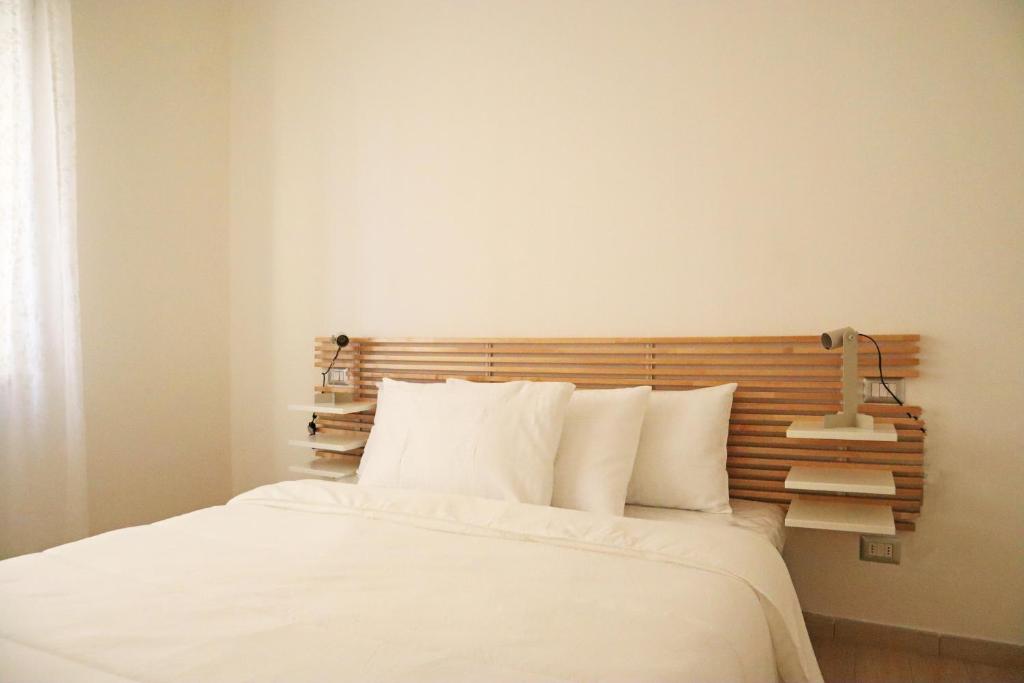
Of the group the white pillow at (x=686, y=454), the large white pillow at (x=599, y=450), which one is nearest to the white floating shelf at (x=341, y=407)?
the large white pillow at (x=599, y=450)

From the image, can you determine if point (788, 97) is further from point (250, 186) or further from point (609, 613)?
point (250, 186)

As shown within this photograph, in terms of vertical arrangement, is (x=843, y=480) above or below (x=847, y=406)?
below

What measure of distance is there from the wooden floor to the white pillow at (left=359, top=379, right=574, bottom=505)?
1.13 meters

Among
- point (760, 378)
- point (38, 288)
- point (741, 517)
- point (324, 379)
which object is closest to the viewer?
point (741, 517)

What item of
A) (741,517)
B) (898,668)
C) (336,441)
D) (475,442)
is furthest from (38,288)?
(898,668)

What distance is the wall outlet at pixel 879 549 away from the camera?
2.46 metres

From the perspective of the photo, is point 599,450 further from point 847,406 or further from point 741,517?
point 847,406

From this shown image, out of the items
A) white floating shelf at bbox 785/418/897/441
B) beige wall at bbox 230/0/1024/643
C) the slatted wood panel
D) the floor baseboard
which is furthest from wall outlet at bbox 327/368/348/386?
the floor baseboard

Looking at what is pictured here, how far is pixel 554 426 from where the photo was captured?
2484 mm

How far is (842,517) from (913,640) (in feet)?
1.92

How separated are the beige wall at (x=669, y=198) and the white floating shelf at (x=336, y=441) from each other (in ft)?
1.34

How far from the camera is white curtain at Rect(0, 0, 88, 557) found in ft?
9.28

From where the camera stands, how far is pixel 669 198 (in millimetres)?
2805

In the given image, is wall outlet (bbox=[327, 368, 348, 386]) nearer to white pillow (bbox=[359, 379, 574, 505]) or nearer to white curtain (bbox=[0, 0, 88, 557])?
white pillow (bbox=[359, 379, 574, 505])
